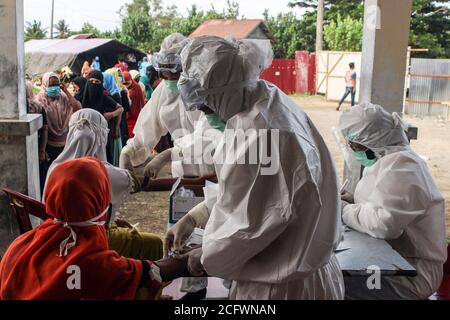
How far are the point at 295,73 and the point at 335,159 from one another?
43.8 ft

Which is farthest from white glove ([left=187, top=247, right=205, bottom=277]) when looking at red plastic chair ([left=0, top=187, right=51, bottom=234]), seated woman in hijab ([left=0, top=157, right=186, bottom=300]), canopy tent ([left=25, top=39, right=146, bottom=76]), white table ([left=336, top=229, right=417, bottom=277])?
canopy tent ([left=25, top=39, right=146, bottom=76])

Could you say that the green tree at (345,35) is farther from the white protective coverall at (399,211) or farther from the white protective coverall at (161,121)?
the white protective coverall at (399,211)

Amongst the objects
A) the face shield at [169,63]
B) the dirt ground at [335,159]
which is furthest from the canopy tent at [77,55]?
the face shield at [169,63]

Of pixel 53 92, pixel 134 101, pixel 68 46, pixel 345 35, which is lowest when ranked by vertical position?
pixel 134 101

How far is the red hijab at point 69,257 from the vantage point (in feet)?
6.00

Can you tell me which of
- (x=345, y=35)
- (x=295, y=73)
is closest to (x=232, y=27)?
(x=295, y=73)

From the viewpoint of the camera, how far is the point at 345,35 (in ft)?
74.1

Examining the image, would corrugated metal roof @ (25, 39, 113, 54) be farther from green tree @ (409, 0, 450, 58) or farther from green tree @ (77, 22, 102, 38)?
green tree @ (409, 0, 450, 58)

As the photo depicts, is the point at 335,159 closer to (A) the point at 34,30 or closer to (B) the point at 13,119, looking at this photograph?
(B) the point at 13,119

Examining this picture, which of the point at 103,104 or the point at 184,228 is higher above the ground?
the point at 103,104

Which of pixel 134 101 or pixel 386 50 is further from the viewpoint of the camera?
Answer: pixel 134 101

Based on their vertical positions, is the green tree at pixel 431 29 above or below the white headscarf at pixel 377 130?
above

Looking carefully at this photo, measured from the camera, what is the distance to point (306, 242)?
1763mm

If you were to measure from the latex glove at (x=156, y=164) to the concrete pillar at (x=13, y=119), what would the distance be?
1.05 meters
